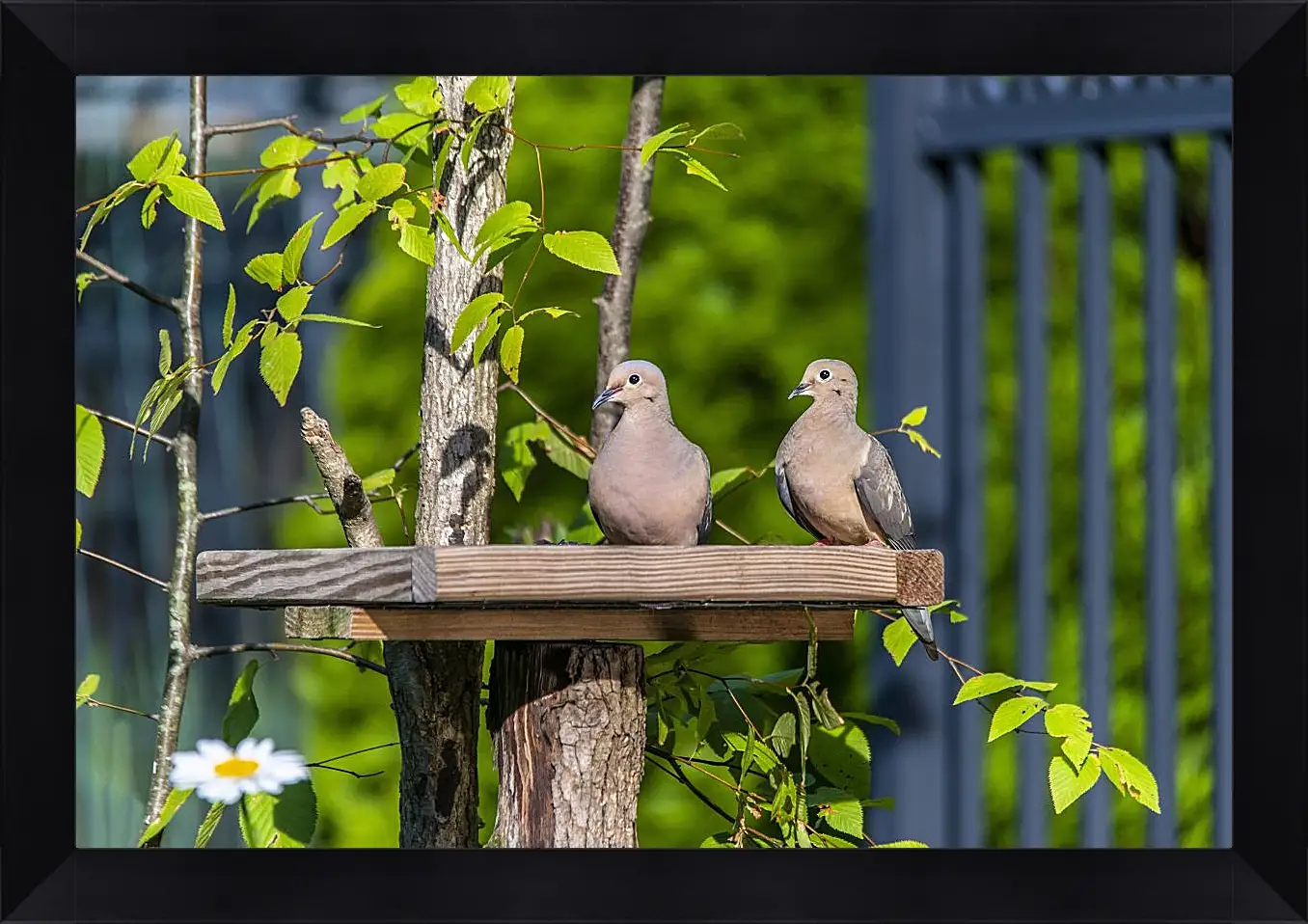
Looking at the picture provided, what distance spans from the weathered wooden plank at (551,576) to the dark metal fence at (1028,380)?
1.30 m

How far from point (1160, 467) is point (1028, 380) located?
325 millimetres

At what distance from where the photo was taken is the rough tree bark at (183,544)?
8.21 ft

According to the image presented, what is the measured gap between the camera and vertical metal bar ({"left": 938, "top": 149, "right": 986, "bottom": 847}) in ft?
10.7

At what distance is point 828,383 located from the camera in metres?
2.26

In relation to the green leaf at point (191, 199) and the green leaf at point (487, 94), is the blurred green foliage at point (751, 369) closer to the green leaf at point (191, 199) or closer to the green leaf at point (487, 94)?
the green leaf at point (487, 94)

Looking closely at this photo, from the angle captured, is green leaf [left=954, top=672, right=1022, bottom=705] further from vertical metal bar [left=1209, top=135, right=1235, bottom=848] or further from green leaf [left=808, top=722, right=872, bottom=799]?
vertical metal bar [left=1209, top=135, right=1235, bottom=848]

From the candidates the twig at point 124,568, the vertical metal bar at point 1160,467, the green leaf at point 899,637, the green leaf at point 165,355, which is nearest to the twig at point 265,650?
the twig at point 124,568

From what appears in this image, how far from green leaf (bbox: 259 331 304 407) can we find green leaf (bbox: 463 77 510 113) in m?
0.47
